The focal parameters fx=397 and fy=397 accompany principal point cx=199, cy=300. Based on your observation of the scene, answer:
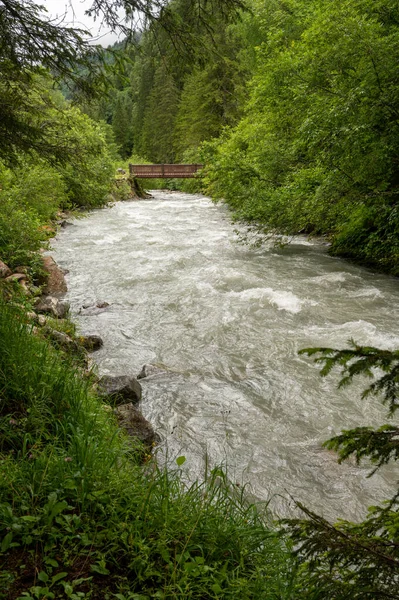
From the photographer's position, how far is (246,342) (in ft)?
22.4

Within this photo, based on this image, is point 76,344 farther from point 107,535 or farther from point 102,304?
point 107,535

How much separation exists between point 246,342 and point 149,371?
1919 millimetres

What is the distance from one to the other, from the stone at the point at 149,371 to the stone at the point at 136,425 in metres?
1.25

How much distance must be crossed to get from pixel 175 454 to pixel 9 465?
200 centimetres

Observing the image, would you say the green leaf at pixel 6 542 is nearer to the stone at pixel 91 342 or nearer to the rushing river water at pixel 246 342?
the rushing river water at pixel 246 342

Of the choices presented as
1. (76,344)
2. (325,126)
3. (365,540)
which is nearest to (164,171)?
(325,126)

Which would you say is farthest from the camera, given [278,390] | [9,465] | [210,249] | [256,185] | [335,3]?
[210,249]

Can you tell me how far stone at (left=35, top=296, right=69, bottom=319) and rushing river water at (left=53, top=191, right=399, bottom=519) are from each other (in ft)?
1.19

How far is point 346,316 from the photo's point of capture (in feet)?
25.8

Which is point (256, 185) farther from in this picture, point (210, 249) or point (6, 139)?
point (6, 139)

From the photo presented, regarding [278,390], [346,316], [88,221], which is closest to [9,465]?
[278,390]

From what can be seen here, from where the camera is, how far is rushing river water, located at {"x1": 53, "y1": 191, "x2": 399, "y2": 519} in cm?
410

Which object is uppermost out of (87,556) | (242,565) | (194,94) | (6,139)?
(194,94)

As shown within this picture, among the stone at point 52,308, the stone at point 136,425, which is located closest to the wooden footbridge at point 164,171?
the stone at point 52,308
